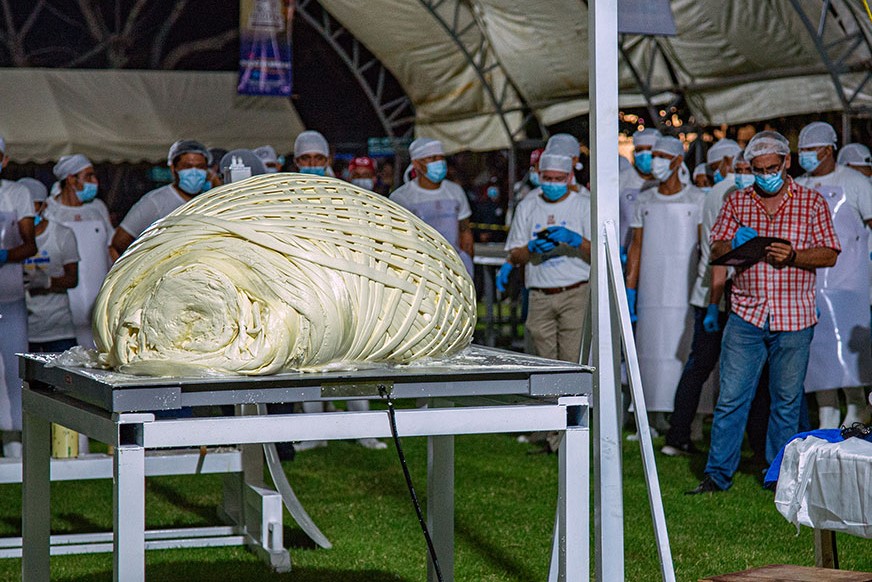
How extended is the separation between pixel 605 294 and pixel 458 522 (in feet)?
9.34

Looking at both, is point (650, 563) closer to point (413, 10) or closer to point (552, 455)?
point (552, 455)

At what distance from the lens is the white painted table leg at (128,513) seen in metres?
3.42

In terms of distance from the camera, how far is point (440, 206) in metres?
10.2

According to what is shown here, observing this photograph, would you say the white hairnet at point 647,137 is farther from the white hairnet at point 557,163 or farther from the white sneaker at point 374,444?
the white sneaker at point 374,444

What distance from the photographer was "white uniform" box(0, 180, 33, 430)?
8.48 metres

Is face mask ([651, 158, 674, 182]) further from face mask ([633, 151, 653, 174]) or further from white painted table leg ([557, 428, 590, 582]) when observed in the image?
white painted table leg ([557, 428, 590, 582])

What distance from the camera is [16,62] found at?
28312 millimetres

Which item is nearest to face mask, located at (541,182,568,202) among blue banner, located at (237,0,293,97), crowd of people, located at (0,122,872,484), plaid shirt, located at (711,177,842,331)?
crowd of people, located at (0,122,872,484)

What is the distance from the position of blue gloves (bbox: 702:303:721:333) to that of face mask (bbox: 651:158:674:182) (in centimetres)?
128

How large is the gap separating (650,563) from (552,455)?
127 inches

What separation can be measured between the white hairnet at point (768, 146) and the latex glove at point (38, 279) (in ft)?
15.0

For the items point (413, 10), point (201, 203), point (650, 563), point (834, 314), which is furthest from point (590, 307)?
point (413, 10)

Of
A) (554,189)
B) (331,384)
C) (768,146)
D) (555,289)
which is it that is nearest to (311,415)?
(331,384)

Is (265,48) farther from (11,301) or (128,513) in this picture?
(128,513)
